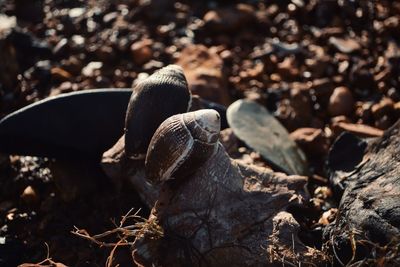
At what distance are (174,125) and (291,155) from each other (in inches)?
52.5

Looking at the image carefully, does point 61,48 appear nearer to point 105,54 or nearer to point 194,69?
point 105,54

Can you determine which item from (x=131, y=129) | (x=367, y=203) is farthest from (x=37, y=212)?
(x=367, y=203)

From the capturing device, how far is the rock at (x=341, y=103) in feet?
14.6

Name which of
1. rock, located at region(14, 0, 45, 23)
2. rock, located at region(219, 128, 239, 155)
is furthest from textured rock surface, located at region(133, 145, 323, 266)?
rock, located at region(14, 0, 45, 23)

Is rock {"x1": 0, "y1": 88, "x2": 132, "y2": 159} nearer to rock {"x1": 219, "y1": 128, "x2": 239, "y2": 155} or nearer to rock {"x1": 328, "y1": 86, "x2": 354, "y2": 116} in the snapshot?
rock {"x1": 219, "y1": 128, "x2": 239, "y2": 155}

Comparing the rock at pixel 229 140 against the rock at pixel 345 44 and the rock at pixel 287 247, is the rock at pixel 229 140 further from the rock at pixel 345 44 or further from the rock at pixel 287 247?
the rock at pixel 345 44

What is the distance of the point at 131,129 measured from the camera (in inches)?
128

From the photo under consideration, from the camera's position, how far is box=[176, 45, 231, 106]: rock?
4418 mm

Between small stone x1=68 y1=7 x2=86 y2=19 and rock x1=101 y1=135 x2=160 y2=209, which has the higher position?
rock x1=101 y1=135 x2=160 y2=209

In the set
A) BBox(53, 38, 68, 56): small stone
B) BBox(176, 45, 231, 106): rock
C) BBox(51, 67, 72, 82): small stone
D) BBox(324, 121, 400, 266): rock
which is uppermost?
BBox(324, 121, 400, 266): rock

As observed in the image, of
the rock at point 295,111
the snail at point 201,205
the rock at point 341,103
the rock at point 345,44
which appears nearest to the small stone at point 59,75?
the rock at point 295,111

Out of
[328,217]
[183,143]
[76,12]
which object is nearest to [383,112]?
[328,217]

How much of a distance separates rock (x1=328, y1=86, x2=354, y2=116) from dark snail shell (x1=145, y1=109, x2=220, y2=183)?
1864mm

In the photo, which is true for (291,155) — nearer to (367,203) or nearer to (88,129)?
(367,203)
